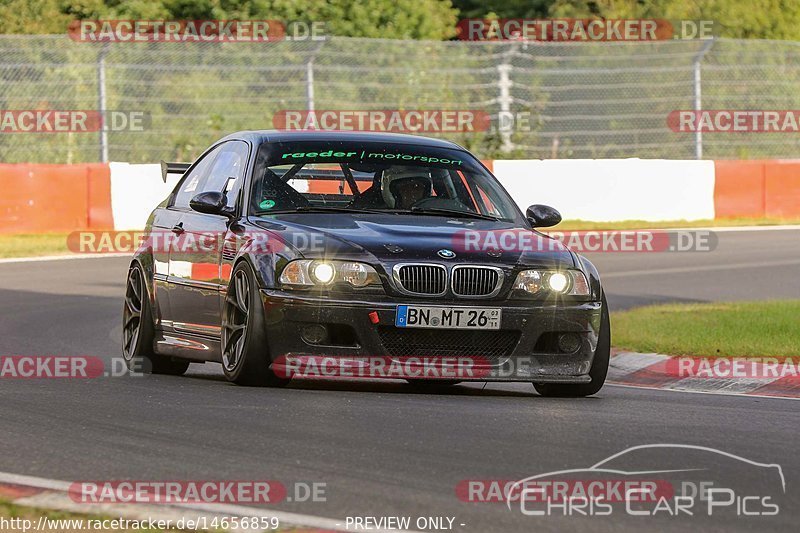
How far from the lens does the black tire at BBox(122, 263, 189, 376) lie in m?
10.9

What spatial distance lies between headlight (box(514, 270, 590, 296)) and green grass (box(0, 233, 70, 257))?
14.7m

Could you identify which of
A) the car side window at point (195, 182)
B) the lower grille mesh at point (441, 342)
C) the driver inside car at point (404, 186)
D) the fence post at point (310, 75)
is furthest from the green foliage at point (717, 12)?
the lower grille mesh at point (441, 342)

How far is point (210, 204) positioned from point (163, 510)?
4.41m

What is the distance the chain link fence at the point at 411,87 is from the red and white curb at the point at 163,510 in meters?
22.3

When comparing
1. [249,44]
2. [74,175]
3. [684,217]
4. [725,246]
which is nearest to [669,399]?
[725,246]

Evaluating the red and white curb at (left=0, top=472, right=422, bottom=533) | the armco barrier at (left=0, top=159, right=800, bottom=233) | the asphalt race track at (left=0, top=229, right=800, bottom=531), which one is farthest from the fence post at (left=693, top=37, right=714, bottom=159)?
the red and white curb at (left=0, top=472, right=422, bottom=533)


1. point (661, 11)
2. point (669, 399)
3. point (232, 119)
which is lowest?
point (669, 399)

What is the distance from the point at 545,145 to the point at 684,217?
10.2ft

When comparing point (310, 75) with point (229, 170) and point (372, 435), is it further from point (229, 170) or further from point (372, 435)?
point (372, 435)

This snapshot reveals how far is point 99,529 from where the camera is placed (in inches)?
213

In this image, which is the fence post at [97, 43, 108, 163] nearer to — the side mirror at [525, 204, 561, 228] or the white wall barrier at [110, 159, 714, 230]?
the white wall barrier at [110, 159, 714, 230]

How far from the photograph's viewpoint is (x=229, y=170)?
34.9ft

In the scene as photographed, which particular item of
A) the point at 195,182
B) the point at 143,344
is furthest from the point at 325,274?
the point at 195,182

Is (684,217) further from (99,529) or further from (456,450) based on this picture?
(99,529)
